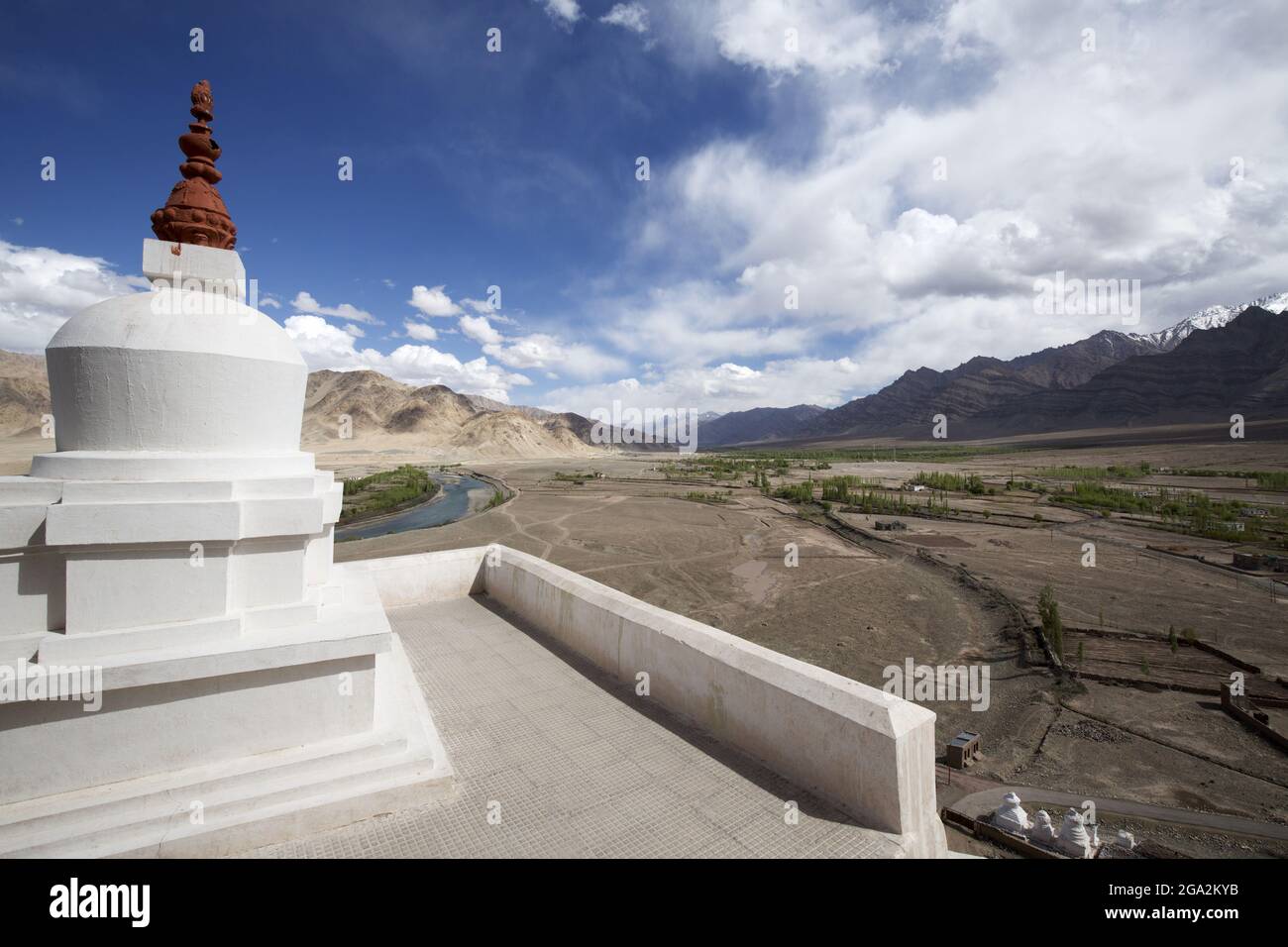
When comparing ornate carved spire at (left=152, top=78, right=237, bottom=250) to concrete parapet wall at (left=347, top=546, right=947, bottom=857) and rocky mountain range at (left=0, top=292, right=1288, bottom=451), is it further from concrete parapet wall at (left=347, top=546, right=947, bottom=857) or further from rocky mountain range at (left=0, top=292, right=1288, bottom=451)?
rocky mountain range at (left=0, top=292, right=1288, bottom=451)

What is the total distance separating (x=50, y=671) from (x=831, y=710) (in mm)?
4911

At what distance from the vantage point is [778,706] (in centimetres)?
435

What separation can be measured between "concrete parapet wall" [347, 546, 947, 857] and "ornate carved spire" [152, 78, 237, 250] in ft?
16.2

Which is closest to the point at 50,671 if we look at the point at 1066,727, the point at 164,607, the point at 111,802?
the point at 164,607

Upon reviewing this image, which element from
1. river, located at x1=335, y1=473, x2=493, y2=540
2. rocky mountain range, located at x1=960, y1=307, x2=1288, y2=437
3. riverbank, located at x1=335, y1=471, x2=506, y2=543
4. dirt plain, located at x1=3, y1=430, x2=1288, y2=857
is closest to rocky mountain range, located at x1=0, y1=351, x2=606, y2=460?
riverbank, located at x1=335, y1=471, x2=506, y2=543

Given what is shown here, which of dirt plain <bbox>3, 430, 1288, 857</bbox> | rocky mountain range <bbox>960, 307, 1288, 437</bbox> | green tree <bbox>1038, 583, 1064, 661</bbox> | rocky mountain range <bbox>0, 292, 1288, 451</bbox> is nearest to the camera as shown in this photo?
dirt plain <bbox>3, 430, 1288, 857</bbox>

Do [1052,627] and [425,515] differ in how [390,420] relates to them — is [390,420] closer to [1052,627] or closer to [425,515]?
[425,515]

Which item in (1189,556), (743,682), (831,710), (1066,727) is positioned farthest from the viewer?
(1189,556)

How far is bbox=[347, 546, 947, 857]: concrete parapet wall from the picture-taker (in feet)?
12.1

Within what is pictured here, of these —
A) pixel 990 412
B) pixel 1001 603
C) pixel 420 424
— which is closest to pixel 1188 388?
pixel 990 412

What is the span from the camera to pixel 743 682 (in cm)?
463

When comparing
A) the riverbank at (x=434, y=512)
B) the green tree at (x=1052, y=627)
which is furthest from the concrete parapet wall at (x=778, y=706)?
the riverbank at (x=434, y=512)
